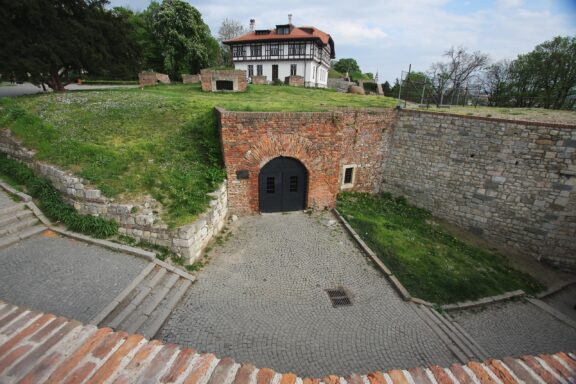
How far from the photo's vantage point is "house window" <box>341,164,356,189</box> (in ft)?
45.1

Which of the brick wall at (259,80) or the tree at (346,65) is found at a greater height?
the tree at (346,65)

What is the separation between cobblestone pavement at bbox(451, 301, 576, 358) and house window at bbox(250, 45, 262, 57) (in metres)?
36.2

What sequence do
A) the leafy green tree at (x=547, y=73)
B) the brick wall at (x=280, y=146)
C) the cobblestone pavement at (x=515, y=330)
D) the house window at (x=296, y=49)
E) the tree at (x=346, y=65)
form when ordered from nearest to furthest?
1. the cobblestone pavement at (x=515, y=330)
2. the brick wall at (x=280, y=146)
3. the leafy green tree at (x=547, y=73)
4. the house window at (x=296, y=49)
5. the tree at (x=346, y=65)

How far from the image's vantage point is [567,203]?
10.2m

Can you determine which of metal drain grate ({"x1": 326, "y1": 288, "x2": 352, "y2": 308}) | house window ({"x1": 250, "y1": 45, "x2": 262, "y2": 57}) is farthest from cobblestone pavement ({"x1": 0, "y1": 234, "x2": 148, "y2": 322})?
house window ({"x1": 250, "y1": 45, "x2": 262, "y2": 57})

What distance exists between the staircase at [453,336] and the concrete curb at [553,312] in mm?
3471

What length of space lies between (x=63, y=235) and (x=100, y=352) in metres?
7.70

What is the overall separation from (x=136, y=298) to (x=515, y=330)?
987cm

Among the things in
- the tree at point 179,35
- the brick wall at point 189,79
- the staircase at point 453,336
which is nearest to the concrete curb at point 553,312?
the staircase at point 453,336

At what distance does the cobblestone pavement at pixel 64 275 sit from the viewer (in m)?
6.10

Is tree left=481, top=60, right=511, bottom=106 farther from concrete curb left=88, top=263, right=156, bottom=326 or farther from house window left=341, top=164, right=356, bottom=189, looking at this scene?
concrete curb left=88, top=263, right=156, bottom=326

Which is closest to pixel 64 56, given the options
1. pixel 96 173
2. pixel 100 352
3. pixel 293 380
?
pixel 96 173

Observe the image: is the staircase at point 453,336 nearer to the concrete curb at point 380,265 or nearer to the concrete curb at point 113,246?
the concrete curb at point 380,265

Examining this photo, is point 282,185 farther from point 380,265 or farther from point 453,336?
point 453,336
